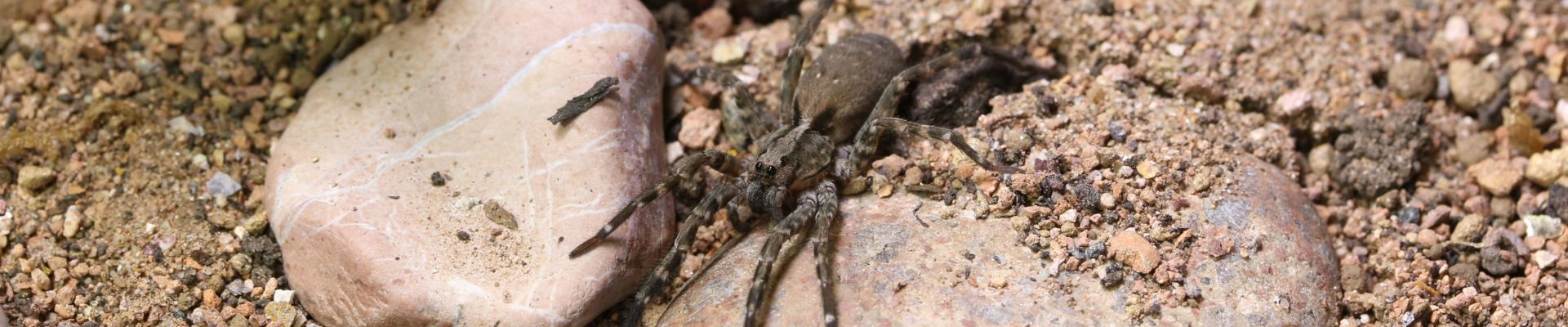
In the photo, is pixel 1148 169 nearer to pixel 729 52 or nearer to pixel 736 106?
pixel 736 106

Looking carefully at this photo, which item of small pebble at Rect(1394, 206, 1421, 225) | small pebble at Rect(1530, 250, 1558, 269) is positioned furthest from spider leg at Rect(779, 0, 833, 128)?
small pebble at Rect(1530, 250, 1558, 269)

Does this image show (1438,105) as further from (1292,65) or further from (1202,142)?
(1202,142)

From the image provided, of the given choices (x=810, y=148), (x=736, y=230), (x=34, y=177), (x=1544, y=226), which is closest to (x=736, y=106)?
(x=810, y=148)

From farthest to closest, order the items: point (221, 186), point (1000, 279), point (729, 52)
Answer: point (729, 52) < point (221, 186) < point (1000, 279)

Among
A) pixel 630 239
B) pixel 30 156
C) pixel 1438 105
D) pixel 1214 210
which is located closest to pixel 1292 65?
pixel 1438 105

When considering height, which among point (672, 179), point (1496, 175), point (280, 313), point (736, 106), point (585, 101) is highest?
point (585, 101)
